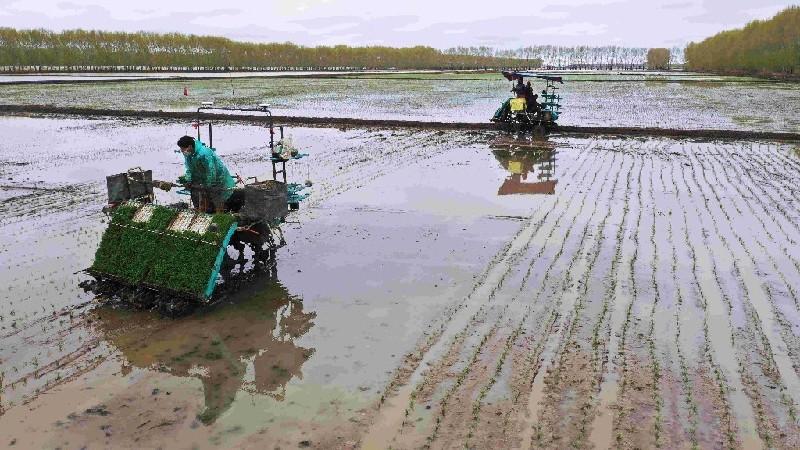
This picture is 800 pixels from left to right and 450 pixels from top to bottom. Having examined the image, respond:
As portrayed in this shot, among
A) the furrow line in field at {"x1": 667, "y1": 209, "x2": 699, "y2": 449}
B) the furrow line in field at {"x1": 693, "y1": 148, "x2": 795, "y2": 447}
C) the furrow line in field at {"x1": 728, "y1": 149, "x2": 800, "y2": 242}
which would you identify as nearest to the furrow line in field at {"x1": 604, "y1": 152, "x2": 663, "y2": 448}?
the furrow line in field at {"x1": 667, "y1": 209, "x2": 699, "y2": 449}

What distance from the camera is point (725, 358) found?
5.50 meters

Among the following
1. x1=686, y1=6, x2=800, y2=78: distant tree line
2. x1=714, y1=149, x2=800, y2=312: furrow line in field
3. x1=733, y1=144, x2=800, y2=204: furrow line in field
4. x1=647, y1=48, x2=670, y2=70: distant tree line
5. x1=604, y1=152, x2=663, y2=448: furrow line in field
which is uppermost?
x1=647, y1=48, x2=670, y2=70: distant tree line

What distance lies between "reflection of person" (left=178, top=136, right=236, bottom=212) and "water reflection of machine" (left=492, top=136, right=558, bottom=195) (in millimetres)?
6234

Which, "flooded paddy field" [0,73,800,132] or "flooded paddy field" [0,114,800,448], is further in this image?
"flooded paddy field" [0,73,800,132]

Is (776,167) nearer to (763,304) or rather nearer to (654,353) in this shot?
(763,304)

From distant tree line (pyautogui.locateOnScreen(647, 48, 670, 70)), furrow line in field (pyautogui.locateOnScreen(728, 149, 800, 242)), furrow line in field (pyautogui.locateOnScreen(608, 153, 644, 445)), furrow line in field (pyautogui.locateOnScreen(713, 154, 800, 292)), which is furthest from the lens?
distant tree line (pyautogui.locateOnScreen(647, 48, 670, 70))

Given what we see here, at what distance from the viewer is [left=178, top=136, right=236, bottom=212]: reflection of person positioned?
688cm

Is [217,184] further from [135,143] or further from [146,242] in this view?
[135,143]

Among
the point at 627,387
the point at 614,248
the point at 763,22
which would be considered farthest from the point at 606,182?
the point at 763,22

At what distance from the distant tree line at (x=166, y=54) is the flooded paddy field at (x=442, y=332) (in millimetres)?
87534

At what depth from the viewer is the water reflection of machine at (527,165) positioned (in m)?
12.5

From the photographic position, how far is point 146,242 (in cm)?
661

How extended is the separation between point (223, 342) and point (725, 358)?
4516 mm

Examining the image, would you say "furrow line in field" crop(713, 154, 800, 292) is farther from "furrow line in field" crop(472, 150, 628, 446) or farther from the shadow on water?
the shadow on water
